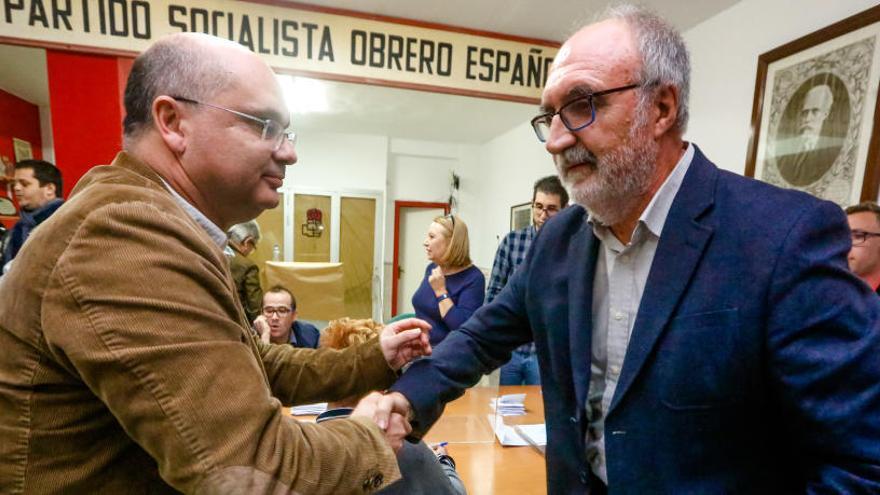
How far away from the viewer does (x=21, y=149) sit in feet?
15.6

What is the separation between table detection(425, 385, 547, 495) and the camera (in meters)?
1.47

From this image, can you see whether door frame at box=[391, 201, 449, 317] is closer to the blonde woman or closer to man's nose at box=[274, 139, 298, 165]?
the blonde woman

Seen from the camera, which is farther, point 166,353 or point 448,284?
point 448,284

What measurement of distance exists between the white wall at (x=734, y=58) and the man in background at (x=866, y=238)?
0.74m

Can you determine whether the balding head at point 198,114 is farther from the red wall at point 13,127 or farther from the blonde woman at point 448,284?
the red wall at point 13,127

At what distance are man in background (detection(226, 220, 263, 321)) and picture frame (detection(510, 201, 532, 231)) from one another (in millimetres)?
3117

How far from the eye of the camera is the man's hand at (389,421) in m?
0.93

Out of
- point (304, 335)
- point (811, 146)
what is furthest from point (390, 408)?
point (811, 146)

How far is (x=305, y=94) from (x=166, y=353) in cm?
451

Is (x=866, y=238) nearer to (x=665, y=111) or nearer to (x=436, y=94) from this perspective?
(x=665, y=111)

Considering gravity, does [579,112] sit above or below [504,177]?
below

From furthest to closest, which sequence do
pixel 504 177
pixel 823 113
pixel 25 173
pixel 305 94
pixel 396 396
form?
→ pixel 504 177 → pixel 305 94 → pixel 25 173 → pixel 823 113 → pixel 396 396

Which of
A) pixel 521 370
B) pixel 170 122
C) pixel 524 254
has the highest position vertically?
pixel 170 122

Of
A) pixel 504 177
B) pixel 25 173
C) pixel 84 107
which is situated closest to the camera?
pixel 84 107
